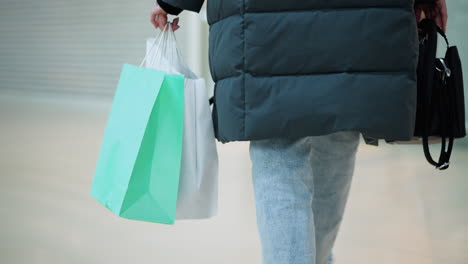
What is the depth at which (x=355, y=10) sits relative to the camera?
906 millimetres

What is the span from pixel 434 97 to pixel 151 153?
0.54 metres

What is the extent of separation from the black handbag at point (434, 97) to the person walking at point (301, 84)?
96 millimetres

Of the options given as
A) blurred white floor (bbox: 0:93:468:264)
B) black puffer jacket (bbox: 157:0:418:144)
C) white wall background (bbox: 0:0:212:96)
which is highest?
black puffer jacket (bbox: 157:0:418:144)

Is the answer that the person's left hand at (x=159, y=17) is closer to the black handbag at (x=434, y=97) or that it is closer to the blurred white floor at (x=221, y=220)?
the black handbag at (x=434, y=97)

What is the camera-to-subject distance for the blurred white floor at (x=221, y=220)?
5.51 ft

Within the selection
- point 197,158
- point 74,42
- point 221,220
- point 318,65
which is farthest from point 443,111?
point 74,42

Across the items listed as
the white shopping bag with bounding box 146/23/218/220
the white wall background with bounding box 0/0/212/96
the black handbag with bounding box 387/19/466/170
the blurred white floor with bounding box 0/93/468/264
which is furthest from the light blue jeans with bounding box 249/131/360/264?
the white wall background with bounding box 0/0/212/96

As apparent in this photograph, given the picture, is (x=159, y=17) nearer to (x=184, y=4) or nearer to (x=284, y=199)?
(x=184, y=4)

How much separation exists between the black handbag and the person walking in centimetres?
10

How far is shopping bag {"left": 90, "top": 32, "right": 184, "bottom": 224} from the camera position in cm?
102

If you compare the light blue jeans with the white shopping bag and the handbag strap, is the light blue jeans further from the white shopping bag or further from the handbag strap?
the handbag strap

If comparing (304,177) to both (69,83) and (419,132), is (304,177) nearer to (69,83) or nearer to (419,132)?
(419,132)

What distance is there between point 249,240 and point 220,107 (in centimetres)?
92

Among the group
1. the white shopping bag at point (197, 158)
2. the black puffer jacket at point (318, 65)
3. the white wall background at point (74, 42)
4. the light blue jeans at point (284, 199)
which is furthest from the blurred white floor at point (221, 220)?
the white wall background at point (74, 42)
